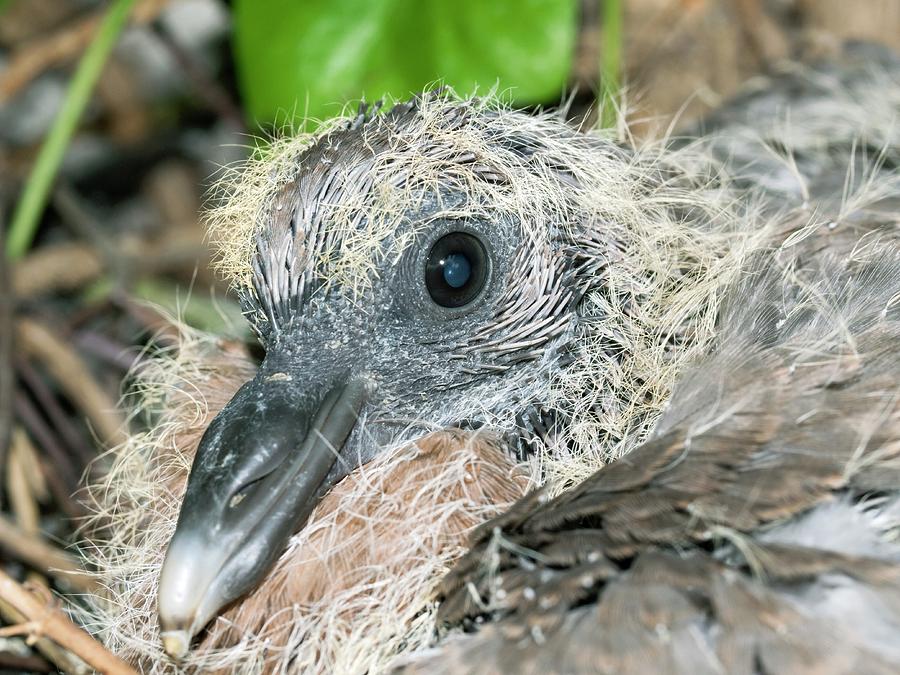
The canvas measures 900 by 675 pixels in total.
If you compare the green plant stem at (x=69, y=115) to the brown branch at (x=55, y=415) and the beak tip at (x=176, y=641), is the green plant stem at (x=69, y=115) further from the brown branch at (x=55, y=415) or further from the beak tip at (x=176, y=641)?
the beak tip at (x=176, y=641)

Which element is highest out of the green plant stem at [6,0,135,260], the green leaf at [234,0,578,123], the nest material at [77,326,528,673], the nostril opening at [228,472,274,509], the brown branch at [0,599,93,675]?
the green plant stem at [6,0,135,260]

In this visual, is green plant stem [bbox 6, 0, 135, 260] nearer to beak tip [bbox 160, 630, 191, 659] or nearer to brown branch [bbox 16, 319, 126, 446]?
brown branch [bbox 16, 319, 126, 446]

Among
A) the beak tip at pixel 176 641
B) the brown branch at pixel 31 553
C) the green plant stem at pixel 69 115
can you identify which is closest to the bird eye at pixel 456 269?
the beak tip at pixel 176 641

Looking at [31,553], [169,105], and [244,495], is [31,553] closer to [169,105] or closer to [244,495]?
[244,495]

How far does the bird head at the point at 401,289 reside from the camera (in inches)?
42.3

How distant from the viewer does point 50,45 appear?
220cm

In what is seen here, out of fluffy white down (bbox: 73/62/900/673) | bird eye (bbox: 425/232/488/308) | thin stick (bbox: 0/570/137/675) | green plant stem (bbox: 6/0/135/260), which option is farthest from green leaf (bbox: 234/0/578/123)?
thin stick (bbox: 0/570/137/675)

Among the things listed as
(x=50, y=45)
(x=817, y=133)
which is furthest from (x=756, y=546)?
(x=50, y=45)

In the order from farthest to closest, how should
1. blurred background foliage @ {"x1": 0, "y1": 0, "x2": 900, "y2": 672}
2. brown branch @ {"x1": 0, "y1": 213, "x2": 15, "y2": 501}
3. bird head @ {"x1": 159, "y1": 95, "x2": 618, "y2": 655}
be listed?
1. blurred background foliage @ {"x1": 0, "y1": 0, "x2": 900, "y2": 672}
2. brown branch @ {"x1": 0, "y1": 213, "x2": 15, "y2": 501}
3. bird head @ {"x1": 159, "y1": 95, "x2": 618, "y2": 655}

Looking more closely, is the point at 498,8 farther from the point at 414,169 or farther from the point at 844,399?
the point at 844,399

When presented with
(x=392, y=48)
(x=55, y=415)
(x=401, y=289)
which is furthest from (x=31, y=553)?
(x=392, y=48)

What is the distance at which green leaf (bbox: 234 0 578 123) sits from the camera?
1.83 meters

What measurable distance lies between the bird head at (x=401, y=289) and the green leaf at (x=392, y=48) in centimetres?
68

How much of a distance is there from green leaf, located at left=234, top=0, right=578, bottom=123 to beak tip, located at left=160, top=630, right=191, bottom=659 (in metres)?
1.09
